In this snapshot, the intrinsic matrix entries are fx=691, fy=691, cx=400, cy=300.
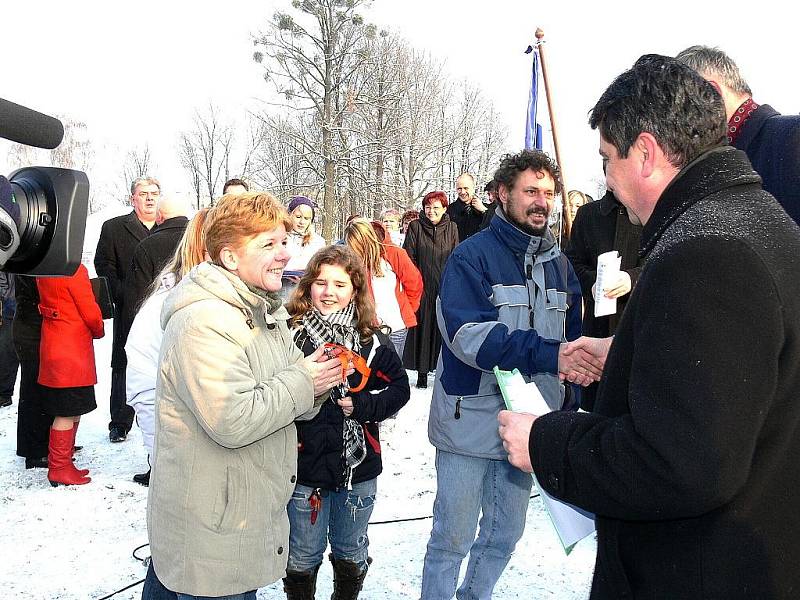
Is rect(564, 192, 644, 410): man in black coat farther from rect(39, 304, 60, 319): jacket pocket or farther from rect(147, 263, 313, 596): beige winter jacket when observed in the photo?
rect(39, 304, 60, 319): jacket pocket

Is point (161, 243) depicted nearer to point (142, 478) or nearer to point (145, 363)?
point (142, 478)

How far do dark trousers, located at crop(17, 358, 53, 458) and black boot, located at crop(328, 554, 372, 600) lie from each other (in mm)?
3174

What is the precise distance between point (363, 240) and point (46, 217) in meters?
3.87

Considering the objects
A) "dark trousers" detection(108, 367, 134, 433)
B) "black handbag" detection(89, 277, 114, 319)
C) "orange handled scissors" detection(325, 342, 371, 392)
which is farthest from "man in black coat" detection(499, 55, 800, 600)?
"dark trousers" detection(108, 367, 134, 433)

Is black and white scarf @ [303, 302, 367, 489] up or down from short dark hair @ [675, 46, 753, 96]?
down

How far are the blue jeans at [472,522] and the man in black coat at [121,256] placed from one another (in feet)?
12.5

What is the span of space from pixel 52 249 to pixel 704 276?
146 centimetres

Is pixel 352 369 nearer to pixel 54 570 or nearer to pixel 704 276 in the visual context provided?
pixel 704 276

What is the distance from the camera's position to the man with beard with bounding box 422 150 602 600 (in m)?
2.95

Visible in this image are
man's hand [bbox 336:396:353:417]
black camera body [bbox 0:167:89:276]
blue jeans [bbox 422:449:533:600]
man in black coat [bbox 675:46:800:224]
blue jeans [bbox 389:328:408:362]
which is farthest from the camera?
blue jeans [bbox 389:328:408:362]

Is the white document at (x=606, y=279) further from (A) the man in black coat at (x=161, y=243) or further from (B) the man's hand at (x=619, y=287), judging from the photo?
(A) the man in black coat at (x=161, y=243)

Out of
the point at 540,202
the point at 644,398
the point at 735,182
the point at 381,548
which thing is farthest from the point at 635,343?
the point at 381,548

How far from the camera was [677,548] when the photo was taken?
137cm

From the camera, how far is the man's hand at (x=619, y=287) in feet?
10.9
